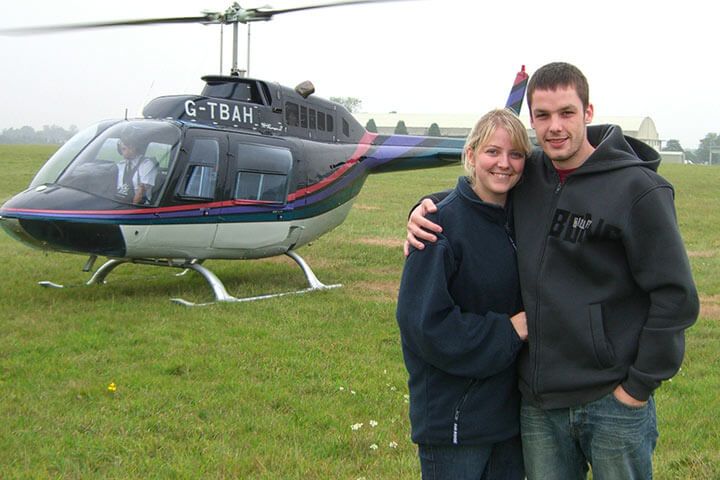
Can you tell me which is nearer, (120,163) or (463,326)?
(463,326)

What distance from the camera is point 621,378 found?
7.47 ft

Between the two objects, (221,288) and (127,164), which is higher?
(127,164)

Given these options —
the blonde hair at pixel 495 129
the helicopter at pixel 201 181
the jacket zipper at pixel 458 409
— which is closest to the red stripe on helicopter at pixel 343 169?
the helicopter at pixel 201 181

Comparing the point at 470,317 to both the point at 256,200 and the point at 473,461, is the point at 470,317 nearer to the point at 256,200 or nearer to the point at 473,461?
the point at 473,461

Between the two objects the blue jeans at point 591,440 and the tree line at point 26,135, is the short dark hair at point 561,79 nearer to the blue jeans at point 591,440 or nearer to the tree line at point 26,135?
the blue jeans at point 591,440

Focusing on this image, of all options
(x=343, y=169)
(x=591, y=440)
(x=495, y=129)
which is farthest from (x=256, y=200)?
(x=591, y=440)

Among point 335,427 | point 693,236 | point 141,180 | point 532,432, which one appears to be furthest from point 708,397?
point 693,236

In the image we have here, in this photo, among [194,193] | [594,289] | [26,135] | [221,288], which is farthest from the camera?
[26,135]

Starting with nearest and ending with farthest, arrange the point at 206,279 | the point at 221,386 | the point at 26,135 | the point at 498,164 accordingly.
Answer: the point at 498,164
the point at 221,386
the point at 206,279
the point at 26,135

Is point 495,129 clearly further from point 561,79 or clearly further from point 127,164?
point 127,164

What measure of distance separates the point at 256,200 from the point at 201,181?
76cm

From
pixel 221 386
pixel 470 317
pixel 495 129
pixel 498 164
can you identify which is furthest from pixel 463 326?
pixel 221 386

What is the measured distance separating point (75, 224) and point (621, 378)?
20.5 feet

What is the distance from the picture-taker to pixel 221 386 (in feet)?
17.7
